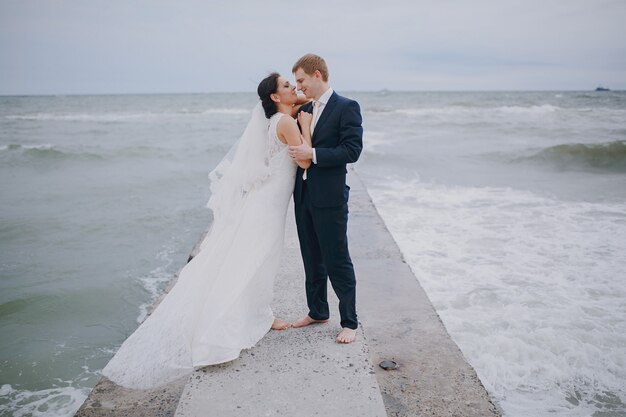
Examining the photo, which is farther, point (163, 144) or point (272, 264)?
point (163, 144)

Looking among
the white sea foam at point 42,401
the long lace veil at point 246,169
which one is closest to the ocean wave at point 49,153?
the white sea foam at point 42,401

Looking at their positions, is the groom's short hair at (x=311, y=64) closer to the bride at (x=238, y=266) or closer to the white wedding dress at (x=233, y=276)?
the bride at (x=238, y=266)

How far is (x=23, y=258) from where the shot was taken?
256 inches

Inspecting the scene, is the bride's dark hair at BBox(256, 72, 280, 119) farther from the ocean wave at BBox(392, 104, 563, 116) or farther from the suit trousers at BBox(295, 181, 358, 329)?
the ocean wave at BBox(392, 104, 563, 116)

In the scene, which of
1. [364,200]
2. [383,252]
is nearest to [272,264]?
[383,252]

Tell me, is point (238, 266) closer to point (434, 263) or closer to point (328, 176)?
point (328, 176)

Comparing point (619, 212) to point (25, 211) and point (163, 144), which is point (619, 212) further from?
point (163, 144)

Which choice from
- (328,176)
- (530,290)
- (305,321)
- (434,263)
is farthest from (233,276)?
(530,290)

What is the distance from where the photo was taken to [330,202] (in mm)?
2936

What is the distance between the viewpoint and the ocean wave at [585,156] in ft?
46.6

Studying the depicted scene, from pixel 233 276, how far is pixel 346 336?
0.89 meters

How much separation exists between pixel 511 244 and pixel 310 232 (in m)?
4.52

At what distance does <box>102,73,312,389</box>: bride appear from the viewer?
2.96 metres

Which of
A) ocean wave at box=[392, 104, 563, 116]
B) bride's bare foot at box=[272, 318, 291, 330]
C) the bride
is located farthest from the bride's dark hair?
ocean wave at box=[392, 104, 563, 116]
